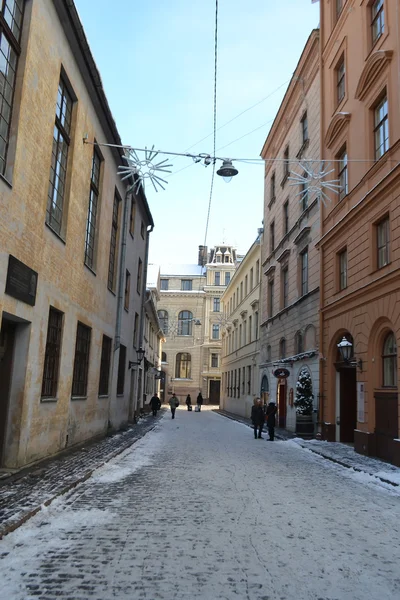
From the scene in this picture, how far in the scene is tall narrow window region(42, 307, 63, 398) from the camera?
10812 mm

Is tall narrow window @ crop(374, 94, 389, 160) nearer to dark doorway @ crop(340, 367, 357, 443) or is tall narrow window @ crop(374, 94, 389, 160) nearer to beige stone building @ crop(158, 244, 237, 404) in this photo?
dark doorway @ crop(340, 367, 357, 443)

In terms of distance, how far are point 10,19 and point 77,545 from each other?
310 inches

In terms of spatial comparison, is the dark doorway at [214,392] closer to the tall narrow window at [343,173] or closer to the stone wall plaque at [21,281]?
the tall narrow window at [343,173]

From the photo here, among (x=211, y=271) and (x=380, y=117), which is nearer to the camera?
(x=380, y=117)

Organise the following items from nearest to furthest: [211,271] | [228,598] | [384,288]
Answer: [228,598], [384,288], [211,271]

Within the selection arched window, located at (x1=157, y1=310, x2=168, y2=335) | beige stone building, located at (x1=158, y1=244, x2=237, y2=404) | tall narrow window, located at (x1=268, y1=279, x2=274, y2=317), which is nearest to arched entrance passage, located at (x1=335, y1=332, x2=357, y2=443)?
tall narrow window, located at (x1=268, y1=279, x2=274, y2=317)

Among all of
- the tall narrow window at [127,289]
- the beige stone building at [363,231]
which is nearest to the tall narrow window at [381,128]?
the beige stone building at [363,231]

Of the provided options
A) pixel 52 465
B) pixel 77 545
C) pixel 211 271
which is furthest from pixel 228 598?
pixel 211 271

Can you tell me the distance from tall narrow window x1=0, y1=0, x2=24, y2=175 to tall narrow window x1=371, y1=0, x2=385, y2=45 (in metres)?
10.3

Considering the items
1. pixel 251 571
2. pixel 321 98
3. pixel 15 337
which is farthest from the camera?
pixel 321 98

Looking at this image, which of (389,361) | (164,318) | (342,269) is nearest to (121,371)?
(342,269)

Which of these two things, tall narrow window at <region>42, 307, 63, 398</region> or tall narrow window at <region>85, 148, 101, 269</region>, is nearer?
tall narrow window at <region>42, 307, 63, 398</region>

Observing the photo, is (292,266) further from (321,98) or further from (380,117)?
(380,117)

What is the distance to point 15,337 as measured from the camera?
31.0ft
